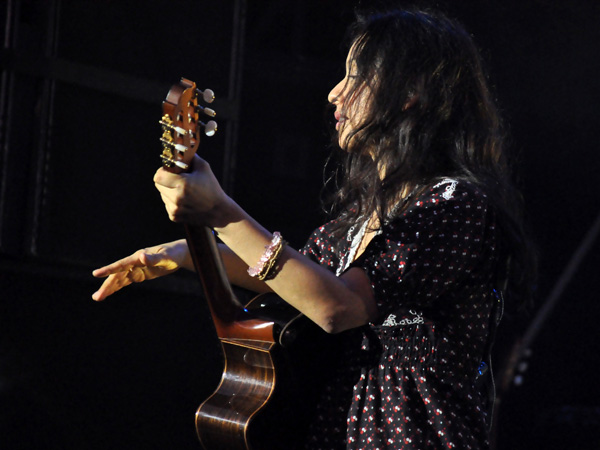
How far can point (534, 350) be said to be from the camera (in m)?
4.57

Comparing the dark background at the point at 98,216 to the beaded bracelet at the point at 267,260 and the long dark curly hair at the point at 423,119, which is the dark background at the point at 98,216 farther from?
the beaded bracelet at the point at 267,260

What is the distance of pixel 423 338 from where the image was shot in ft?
5.12

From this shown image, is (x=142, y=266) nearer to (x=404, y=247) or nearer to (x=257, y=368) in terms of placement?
(x=257, y=368)

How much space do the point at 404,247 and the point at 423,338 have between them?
0.62 feet

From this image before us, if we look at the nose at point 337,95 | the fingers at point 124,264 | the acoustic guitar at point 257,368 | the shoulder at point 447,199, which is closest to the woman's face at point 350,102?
the nose at point 337,95

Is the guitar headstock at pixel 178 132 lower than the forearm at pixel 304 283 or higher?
higher

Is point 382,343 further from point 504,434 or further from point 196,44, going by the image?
point 504,434

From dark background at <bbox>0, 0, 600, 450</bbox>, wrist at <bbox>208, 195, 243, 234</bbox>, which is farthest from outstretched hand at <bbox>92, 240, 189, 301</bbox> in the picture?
dark background at <bbox>0, 0, 600, 450</bbox>

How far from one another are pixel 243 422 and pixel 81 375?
1522mm

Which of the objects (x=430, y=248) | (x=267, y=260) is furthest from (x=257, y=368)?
(x=430, y=248)

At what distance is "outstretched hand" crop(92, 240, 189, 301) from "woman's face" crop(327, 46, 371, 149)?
17.3 inches

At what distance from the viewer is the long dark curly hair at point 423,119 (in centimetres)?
167

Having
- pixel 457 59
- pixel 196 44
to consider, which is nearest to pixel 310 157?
Answer: pixel 196 44

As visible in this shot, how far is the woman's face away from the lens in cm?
175
